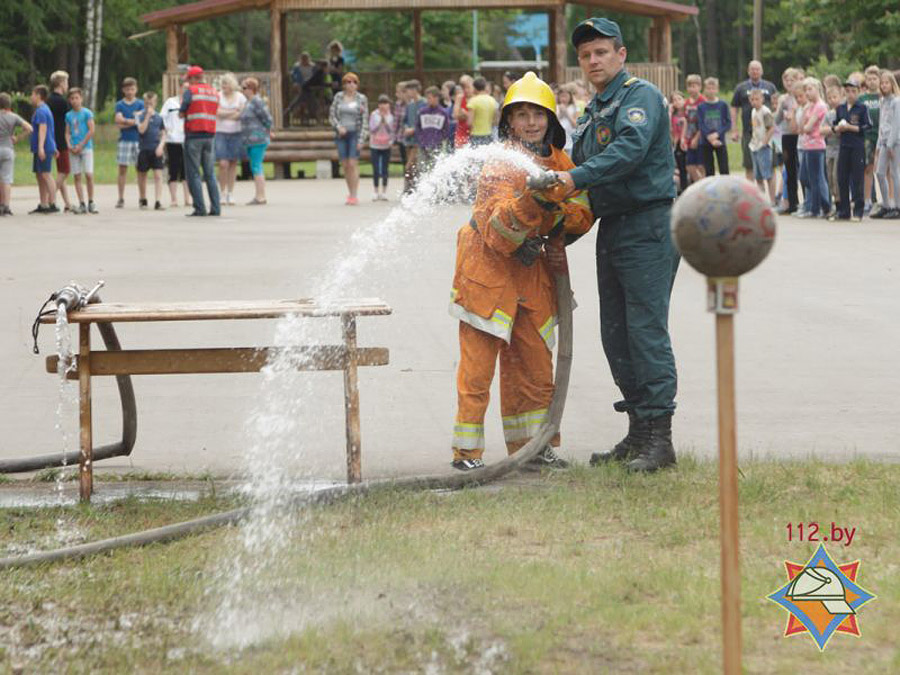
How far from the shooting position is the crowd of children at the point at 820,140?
696 inches

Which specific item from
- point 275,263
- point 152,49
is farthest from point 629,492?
point 152,49

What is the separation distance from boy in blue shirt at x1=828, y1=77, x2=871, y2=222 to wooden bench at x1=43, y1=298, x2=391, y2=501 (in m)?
12.9

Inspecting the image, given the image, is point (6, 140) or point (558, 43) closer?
point (6, 140)

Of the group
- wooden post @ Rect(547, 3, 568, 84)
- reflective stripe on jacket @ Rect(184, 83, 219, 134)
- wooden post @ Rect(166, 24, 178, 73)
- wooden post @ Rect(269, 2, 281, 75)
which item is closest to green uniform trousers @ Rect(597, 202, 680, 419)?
reflective stripe on jacket @ Rect(184, 83, 219, 134)

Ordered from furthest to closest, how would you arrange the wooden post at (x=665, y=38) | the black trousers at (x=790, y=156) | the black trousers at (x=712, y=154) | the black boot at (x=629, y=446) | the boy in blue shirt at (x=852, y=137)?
1. the wooden post at (x=665, y=38)
2. the black trousers at (x=712, y=154)
3. the black trousers at (x=790, y=156)
4. the boy in blue shirt at (x=852, y=137)
5. the black boot at (x=629, y=446)

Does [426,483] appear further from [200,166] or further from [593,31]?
[200,166]

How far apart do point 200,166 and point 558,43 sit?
15098mm

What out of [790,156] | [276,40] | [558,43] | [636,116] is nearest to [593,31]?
[636,116]

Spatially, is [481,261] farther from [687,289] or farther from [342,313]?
[687,289]

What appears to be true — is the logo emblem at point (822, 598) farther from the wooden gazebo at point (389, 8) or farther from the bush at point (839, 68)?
the bush at point (839, 68)

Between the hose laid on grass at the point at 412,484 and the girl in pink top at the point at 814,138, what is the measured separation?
490 inches

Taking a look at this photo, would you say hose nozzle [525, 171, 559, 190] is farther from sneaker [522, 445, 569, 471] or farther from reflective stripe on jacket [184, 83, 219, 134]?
reflective stripe on jacket [184, 83, 219, 134]

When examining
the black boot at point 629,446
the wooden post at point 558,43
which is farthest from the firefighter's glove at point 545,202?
the wooden post at point 558,43

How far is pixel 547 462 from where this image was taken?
6.46 meters
